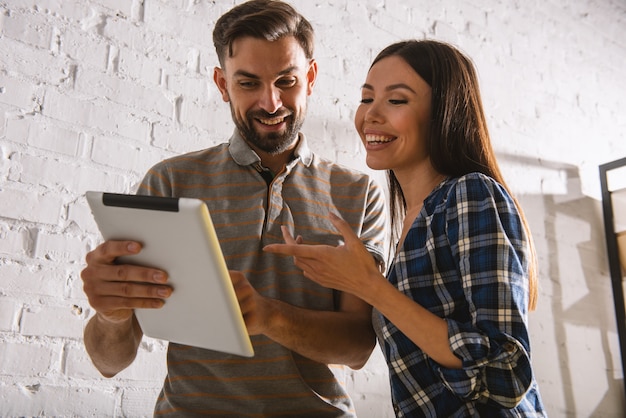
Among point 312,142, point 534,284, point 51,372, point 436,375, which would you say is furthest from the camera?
point 312,142

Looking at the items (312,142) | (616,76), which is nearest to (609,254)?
(616,76)

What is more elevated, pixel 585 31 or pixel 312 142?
pixel 585 31

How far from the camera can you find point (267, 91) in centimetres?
128

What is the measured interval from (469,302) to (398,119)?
377 mm

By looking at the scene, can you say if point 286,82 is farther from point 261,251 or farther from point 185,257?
point 185,257

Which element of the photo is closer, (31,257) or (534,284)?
(534,284)

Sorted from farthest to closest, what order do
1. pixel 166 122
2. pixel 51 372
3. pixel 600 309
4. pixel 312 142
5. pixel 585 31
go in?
pixel 585 31 → pixel 600 309 → pixel 312 142 → pixel 166 122 → pixel 51 372

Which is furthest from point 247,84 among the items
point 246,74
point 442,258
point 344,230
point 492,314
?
point 492,314

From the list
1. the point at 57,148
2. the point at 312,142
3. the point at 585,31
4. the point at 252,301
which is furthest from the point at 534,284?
the point at 585,31

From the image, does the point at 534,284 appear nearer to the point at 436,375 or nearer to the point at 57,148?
the point at 436,375

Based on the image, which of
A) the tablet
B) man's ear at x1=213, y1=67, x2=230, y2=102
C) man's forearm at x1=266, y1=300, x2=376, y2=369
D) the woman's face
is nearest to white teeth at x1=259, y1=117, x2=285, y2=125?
man's ear at x1=213, y1=67, x2=230, y2=102

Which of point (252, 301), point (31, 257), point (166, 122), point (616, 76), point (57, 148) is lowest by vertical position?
point (252, 301)

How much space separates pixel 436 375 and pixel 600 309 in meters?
2.01

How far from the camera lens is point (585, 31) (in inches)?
115
